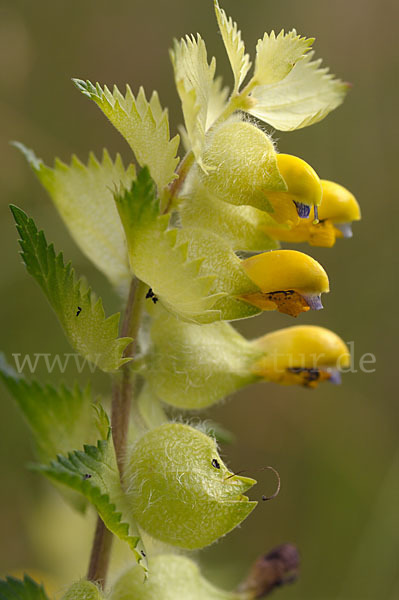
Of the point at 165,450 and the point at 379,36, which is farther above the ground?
the point at 379,36

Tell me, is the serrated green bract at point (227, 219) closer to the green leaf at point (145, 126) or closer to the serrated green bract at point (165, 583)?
the green leaf at point (145, 126)

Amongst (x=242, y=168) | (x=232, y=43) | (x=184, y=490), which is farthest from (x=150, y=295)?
(x=232, y=43)

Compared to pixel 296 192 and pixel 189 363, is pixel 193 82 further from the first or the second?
pixel 189 363

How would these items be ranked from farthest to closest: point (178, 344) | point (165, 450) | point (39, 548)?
point (39, 548) < point (178, 344) < point (165, 450)

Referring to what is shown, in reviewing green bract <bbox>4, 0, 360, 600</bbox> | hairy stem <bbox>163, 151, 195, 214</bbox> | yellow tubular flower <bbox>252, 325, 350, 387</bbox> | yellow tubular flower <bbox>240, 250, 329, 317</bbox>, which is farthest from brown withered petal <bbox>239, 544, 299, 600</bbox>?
hairy stem <bbox>163, 151, 195, 214</bbox>

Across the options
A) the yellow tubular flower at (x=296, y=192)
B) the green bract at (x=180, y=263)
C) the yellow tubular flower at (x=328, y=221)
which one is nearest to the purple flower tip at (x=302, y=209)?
the yellow tubular flower at (x=296, y=192)

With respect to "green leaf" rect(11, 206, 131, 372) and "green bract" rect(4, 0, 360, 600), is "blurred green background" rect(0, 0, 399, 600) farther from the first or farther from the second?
"green leaf" rect(11, 206, 131, 372)

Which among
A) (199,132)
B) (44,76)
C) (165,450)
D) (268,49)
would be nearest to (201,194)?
(199,132)

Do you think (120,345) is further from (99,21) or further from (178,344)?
(99,21)
